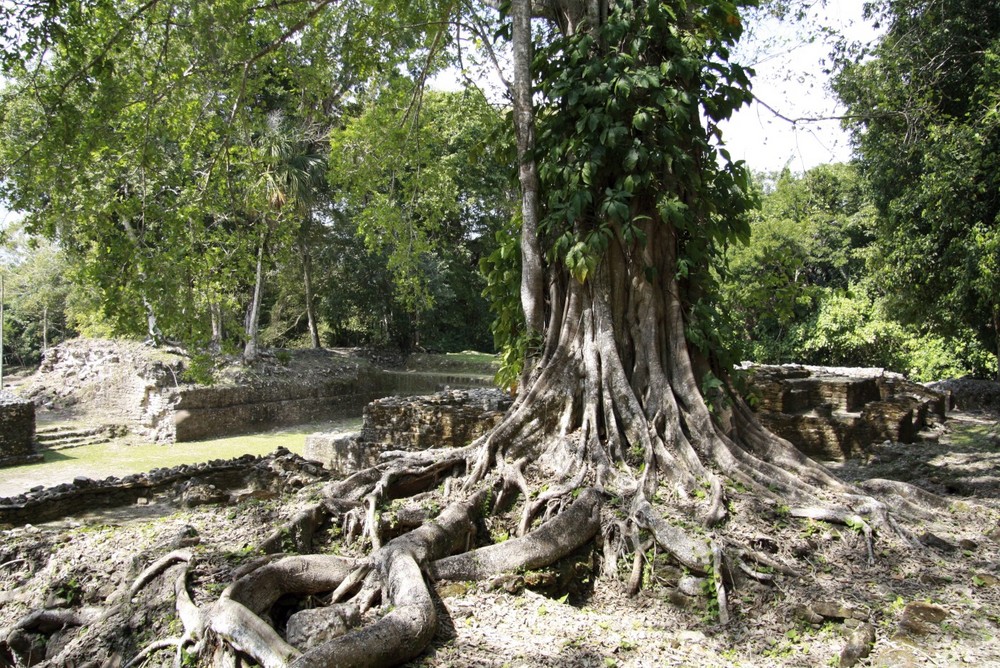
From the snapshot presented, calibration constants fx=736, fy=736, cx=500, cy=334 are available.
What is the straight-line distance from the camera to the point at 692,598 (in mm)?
4281

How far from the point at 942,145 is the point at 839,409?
13.9ft

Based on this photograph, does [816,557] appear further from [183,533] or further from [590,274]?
[183,533]

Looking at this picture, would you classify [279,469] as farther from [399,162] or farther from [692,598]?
[692,598]

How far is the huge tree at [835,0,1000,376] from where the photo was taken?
1023 centimetres

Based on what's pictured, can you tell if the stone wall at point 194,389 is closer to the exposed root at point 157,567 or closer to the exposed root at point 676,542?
the exposed root at point 157,567

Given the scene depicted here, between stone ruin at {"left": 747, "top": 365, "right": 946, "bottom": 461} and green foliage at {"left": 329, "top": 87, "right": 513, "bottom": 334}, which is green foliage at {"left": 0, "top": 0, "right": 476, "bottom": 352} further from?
stone ruin at {"left": 747, "top": 365, "right": 946, "bottom": 461}

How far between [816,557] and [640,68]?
3817 millimetres

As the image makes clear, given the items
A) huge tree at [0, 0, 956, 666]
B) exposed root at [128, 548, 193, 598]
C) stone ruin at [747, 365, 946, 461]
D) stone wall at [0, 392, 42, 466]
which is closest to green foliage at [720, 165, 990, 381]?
stone ruin at [747, 365, 946, 461]

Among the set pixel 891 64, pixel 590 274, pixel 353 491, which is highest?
pixel 891 64

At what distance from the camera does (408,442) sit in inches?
360

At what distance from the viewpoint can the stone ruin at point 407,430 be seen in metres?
8.75

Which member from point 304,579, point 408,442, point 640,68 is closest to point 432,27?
point 640,68

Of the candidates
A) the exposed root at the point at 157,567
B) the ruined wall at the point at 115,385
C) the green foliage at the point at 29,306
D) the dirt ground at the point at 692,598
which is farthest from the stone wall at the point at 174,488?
the green foliage at the point at 29,306

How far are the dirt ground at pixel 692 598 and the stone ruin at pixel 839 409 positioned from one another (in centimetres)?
194
